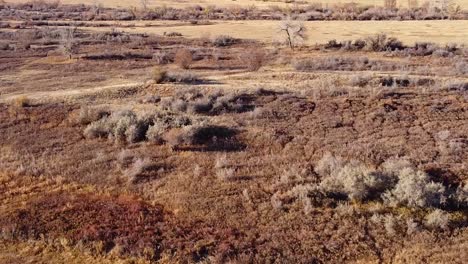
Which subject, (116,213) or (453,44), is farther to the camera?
(453,44)

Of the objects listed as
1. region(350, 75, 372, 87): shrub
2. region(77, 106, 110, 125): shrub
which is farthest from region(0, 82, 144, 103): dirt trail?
region(350, 75, 372, 87): shrub

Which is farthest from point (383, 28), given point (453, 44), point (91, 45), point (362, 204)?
point (362, 204)

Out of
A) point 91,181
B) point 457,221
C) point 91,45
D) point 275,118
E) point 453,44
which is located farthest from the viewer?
point 91,45

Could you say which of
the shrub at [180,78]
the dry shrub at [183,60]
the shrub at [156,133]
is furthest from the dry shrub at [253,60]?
the shrub at [156,133]

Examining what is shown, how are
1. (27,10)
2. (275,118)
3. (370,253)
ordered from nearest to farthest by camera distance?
(370,253) → (275,118) → (27,10)

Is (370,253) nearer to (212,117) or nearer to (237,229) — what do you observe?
(237,229)

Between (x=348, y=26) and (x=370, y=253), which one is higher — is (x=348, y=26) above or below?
above

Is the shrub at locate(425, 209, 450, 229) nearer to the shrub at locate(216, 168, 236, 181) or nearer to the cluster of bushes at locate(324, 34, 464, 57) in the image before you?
the shrub at locate(216, 168, 236, 181)
